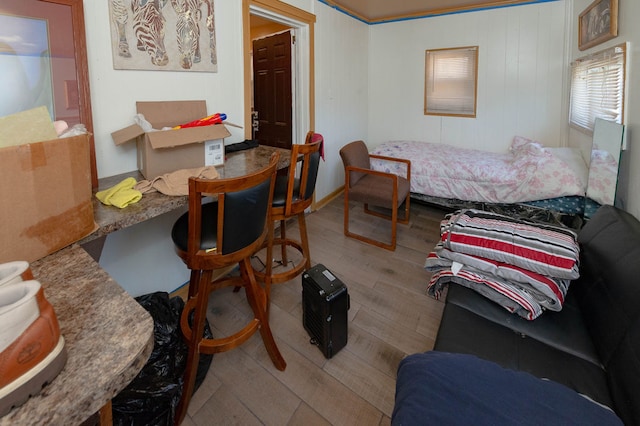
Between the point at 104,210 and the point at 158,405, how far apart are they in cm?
79

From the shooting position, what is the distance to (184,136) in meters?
1.53

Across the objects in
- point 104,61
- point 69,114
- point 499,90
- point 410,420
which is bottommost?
point 410,420

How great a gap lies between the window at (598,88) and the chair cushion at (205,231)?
7.52ft

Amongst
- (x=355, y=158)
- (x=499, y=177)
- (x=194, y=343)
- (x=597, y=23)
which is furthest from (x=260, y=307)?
(x=597, y=23)

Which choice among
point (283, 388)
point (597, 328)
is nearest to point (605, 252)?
point (597, 328)

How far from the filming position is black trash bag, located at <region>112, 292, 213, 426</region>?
1.24 metres

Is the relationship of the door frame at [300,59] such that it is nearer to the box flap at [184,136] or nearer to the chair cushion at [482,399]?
the box flap at [184,136]

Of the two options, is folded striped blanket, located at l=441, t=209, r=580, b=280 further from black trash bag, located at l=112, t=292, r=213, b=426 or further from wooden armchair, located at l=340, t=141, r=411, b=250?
black trash bag, located at l=112, t=292, r=213, b=426

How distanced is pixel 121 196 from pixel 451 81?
13.8 ft

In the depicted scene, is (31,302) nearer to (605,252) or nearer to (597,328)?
(597,328)

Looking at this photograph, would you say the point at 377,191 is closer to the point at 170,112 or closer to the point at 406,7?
the point at 170,112

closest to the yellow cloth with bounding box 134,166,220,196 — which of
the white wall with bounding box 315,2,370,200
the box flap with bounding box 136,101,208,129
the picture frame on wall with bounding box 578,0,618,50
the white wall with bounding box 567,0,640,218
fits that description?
the box flap with bounding box 136,101,208,129

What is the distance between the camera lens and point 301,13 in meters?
3.04

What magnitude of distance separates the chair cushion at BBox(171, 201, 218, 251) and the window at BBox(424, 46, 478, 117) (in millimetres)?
3814
